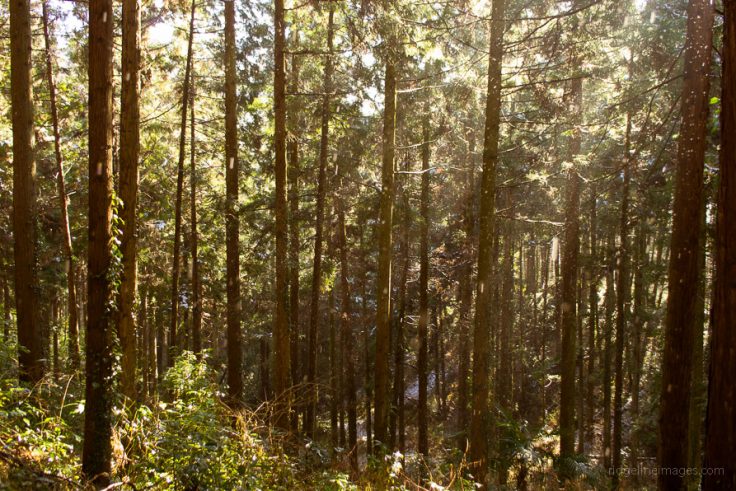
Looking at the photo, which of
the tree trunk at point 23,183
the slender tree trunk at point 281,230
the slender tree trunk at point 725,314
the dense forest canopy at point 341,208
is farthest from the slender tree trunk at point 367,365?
the slender tree trunk at point 725,314

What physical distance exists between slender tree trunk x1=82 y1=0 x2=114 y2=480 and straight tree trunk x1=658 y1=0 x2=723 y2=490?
781 centimetres

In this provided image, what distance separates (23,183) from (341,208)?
10502mm

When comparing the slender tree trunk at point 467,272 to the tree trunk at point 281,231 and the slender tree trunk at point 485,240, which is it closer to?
the slender tree trunk at point 485,240

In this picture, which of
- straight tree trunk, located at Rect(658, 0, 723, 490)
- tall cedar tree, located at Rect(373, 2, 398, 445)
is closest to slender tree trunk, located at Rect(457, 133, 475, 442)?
tall cedar tree, located at Rect(373, 2, 398, 445)

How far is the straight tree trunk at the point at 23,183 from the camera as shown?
9.48m

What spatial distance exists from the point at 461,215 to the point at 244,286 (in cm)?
1099

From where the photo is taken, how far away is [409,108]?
15219 mm

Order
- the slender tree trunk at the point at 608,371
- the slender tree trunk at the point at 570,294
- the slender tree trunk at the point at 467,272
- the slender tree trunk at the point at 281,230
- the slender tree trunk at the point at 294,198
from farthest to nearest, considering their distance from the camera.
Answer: the slender tree trunk at the point at 608,371, the slender tree trunk at the point at 467,272, the slender tree trunk at the point at 570,294, the slender tree trunk at the point at 294,198, the slender tree trunk at the point at 281,230

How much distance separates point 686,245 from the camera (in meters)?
6.92

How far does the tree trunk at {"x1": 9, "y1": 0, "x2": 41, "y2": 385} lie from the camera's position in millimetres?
9484

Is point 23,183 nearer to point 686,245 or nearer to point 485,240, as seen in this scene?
point 485,240

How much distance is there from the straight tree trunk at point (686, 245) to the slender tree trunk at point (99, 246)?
7.81 meters

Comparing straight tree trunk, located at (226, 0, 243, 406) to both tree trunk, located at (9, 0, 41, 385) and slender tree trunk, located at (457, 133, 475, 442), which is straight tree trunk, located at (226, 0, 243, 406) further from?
slender tree trunk, located at (457, 133, 475, 442)

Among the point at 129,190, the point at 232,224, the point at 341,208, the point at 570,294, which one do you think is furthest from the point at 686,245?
the point at 341,208
